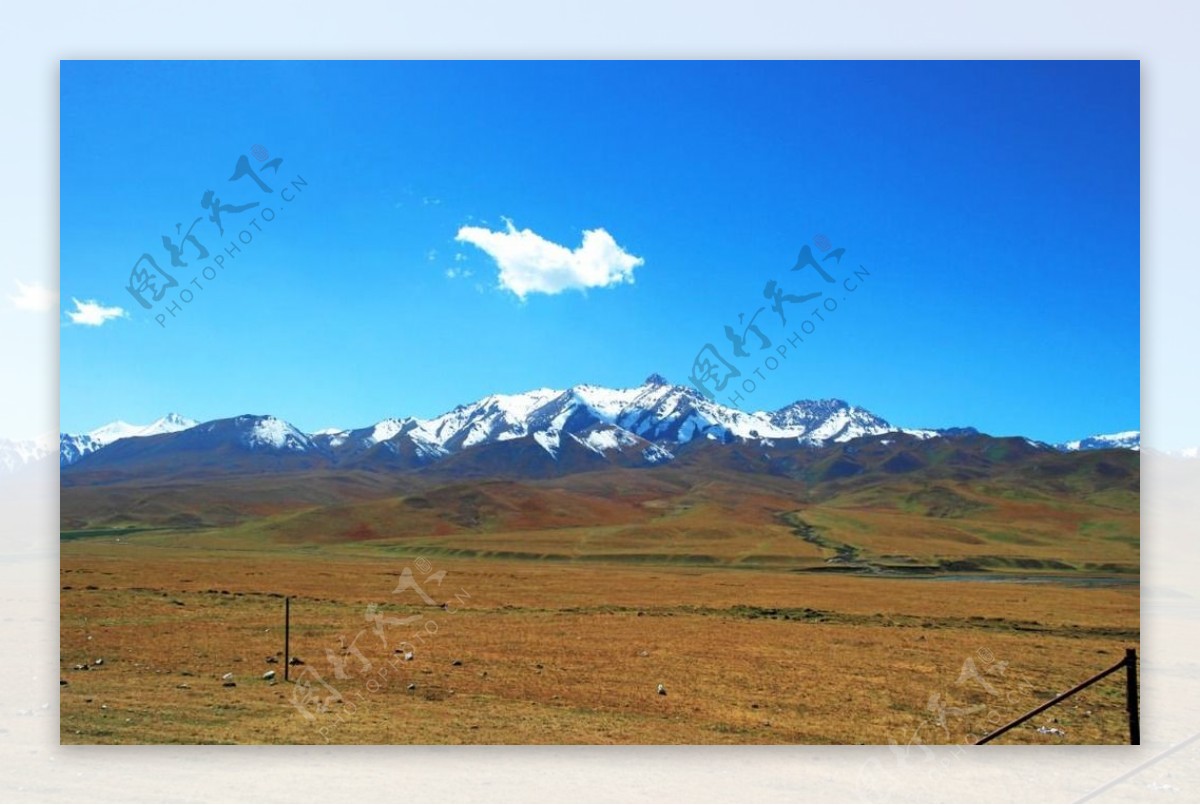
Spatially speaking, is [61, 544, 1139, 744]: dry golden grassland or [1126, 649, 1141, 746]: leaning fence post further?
[61, 544, 1139, 744]: dry golden grassland

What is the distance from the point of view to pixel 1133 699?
13.0m

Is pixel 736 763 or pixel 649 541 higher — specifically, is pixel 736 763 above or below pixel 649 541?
above

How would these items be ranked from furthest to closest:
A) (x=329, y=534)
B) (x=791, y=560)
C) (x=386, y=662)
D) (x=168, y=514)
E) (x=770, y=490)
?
(x=770, y=490) → (x=168, y=514) → (x=329, y=534) → (x=791, y=560) → (x=386, y=662)

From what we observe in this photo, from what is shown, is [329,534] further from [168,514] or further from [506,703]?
[506,703]

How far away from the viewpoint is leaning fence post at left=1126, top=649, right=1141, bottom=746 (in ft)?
39.4

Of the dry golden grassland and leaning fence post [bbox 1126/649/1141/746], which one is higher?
leaning fence post [bbox 1126/649/1141/746]

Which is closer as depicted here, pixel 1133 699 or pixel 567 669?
pixel 1133 699

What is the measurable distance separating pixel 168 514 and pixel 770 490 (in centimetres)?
10651

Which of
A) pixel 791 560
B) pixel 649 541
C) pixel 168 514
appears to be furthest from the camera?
pixel 168 514

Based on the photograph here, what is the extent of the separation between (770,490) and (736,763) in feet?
526

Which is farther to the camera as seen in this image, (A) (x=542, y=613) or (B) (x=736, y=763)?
(A) (x=542, y=613)

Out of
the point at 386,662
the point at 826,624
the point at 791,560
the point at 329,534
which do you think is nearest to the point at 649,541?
the point at 791,560

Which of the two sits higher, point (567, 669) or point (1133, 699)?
point (1133, 699)

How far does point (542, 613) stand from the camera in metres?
29.0
